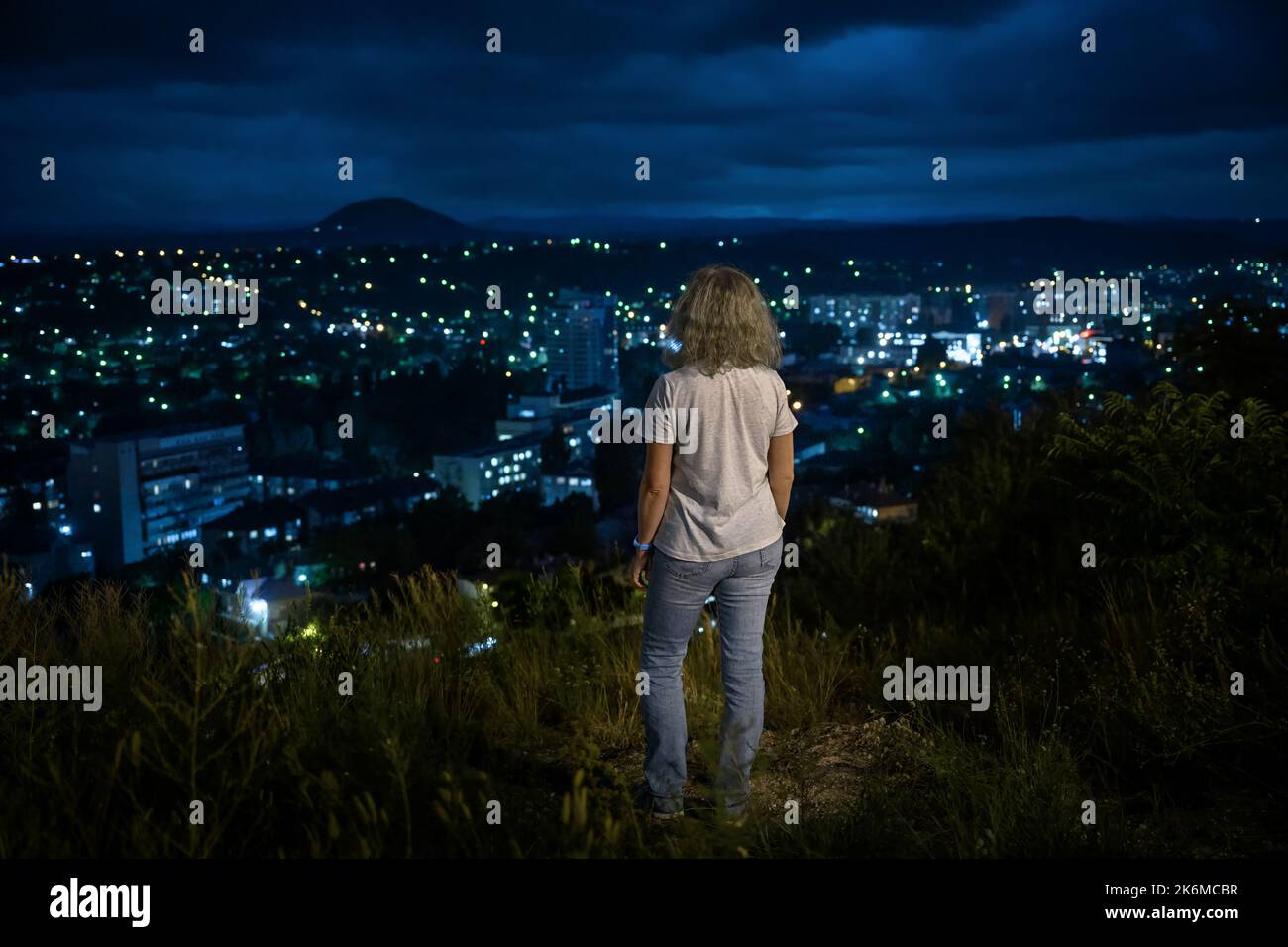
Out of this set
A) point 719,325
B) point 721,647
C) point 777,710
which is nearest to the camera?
point 719,325

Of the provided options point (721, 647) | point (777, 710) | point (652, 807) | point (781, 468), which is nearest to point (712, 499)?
point (781, 468)

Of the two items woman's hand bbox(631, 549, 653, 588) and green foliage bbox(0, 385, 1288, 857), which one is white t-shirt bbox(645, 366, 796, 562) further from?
green foliage bbox(0, 385, 1288, 857)

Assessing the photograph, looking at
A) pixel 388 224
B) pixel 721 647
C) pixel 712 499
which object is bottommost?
pixel 721 647

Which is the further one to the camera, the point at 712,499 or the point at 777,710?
the point at 777,710

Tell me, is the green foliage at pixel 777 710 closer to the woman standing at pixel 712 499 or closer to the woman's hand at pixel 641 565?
the woman standing at pixel 712 499

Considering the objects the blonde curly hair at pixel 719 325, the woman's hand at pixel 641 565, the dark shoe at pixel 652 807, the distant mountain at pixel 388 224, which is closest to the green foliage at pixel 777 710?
the dark shoe at pixel 652 807

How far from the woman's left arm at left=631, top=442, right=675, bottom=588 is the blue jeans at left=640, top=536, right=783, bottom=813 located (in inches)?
3.9

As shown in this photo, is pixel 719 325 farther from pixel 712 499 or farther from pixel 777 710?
pixel 777 710

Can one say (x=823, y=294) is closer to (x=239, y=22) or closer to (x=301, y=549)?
(x=301, y=549)

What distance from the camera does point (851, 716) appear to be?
157 inches

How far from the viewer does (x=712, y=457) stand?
2.84m

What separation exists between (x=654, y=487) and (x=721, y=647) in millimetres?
519

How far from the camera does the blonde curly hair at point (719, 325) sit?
282 centimetres

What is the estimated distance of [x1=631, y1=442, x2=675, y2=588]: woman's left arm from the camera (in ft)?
9.22
